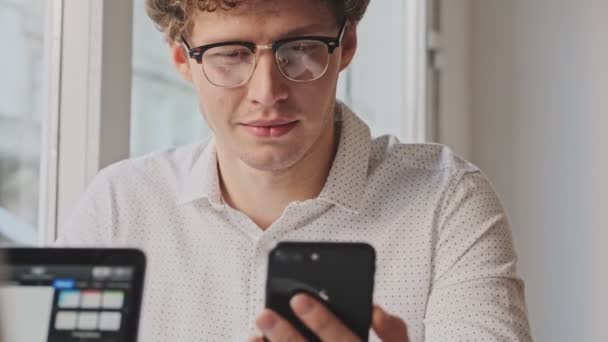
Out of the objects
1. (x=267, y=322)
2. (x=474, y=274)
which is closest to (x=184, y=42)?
(x=474, y=274)

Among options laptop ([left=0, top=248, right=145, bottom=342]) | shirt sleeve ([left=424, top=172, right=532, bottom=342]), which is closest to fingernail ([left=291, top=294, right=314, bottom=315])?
laptop ([left=0, top=248, right=145, bottom=342])

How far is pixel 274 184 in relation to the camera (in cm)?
136

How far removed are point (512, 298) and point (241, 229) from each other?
39 centimetres

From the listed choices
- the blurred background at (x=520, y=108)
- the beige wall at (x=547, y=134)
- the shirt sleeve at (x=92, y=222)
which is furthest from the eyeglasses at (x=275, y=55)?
the beige wall at (x=547, y=134)

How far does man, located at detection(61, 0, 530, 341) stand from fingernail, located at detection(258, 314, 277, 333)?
0.42 meters

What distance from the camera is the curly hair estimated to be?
1.27m

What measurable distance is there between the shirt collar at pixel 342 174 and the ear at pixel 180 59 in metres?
0.12

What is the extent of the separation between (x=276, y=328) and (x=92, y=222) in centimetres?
61

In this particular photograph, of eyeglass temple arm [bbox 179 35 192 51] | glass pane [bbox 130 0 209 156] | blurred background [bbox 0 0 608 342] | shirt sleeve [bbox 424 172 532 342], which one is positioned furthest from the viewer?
blurred background [bbox 0 0 608 342]

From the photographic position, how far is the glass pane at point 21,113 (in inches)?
56.9

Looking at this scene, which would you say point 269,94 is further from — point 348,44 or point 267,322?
point 267,322

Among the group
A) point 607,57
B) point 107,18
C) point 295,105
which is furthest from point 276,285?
point 607,57

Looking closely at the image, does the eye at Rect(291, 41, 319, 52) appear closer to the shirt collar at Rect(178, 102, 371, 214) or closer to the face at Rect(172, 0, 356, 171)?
the face at Rect(172, 0, 356, 171)

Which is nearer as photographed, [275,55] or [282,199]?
[275,55]
